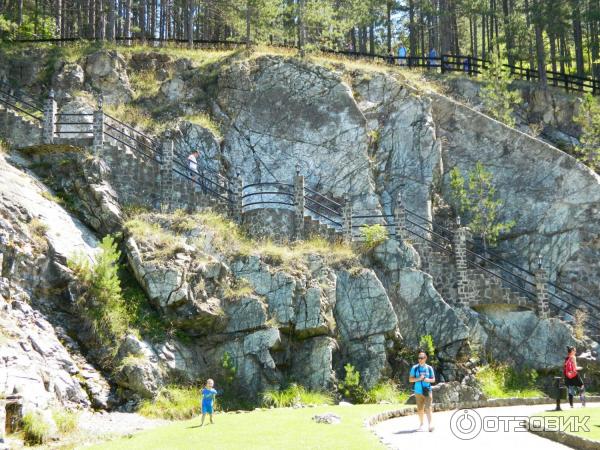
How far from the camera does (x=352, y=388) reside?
2220 cm

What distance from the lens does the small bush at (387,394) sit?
22.0 m

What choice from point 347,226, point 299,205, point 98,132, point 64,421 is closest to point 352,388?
point 347,226

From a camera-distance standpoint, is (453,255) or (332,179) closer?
(453,255)

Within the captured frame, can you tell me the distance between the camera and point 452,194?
3225 centimetres

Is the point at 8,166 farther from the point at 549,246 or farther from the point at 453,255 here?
the point at 549,246

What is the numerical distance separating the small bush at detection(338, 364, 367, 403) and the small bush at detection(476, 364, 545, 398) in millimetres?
4677

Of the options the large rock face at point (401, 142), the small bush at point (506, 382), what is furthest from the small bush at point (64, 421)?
the large rock face at point (401, 142)

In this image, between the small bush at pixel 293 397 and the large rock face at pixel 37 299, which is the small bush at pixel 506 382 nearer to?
the small bush at pixel 293 397

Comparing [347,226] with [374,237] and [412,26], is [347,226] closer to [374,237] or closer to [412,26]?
[374,237]

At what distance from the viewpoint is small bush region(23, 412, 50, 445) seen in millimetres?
14953

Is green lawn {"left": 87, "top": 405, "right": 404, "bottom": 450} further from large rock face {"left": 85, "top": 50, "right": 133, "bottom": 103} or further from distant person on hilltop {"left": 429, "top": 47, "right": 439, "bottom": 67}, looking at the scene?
distant person on hilltop {"left": 429, "top": 47, "right": 439, "bottom": 67}

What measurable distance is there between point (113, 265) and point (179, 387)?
17.1ft

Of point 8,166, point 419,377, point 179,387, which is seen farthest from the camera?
point 8,166

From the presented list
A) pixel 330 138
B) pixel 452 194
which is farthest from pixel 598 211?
pixel 330 138
